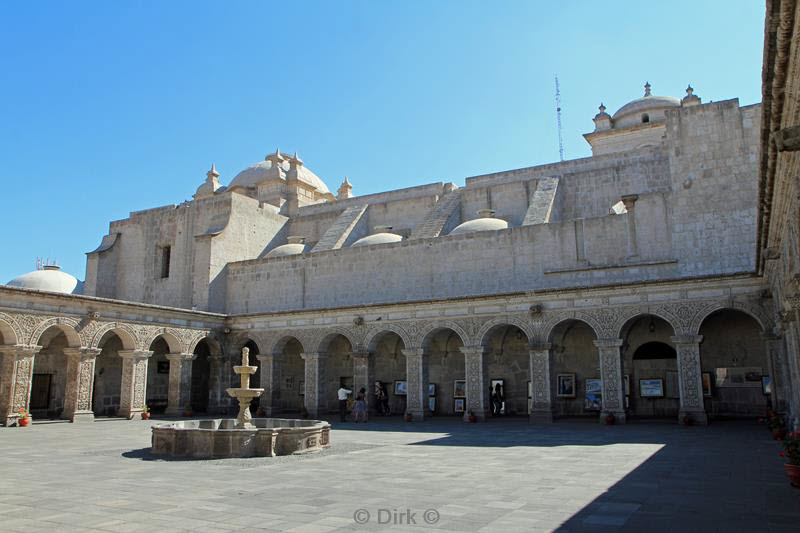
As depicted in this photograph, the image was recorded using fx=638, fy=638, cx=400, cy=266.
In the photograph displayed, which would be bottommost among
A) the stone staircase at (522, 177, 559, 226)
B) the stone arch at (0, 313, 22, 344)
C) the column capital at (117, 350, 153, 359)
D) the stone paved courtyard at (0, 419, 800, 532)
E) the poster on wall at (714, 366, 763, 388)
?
the stone paved courtyard at (0, 419, 800, 532)

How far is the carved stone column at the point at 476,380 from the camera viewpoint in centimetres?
2009

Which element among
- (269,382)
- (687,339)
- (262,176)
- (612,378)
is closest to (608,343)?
(612,378)

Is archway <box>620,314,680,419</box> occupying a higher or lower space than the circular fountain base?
higher

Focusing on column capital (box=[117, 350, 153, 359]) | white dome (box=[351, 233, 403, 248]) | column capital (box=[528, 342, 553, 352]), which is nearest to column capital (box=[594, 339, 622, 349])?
column capital (box=[528, 342, 553, 352])

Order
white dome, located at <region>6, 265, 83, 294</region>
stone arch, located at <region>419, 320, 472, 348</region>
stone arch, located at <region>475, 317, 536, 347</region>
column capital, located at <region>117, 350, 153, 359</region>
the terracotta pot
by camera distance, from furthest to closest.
Answer: 1. white dome, located at <region>6, 265, 83, 294</region>
2. column capital, located at <region>117, 350, 153, 359</region>
3. stone arch, located at <region>419, 320, 472, 348</region>
4. stone arch, located at <region>475, 317, 536, 347</region>
5. the terracotta pot

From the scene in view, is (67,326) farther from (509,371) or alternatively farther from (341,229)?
(509,371)

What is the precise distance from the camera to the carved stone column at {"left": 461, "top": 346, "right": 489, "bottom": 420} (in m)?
20.1

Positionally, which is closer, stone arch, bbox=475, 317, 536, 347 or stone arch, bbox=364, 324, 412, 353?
stone arch, bbox=475, 317, 536, 347

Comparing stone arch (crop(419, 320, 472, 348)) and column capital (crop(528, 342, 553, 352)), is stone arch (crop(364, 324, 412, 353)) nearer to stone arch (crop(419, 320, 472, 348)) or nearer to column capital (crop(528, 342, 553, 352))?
stone arch (crop(419, 320, 472, 348))

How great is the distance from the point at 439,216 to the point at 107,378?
46.6 feet

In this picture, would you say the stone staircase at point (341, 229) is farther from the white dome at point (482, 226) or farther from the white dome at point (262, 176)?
the white dome at point (262, 176)

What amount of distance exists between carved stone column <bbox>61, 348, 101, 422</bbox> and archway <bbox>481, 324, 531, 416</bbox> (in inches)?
513

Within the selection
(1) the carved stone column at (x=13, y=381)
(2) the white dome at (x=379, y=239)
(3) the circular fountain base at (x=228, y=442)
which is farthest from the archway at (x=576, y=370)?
(1) the carved stone column at (x=13, y=381)

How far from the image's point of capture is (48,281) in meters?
30.3
